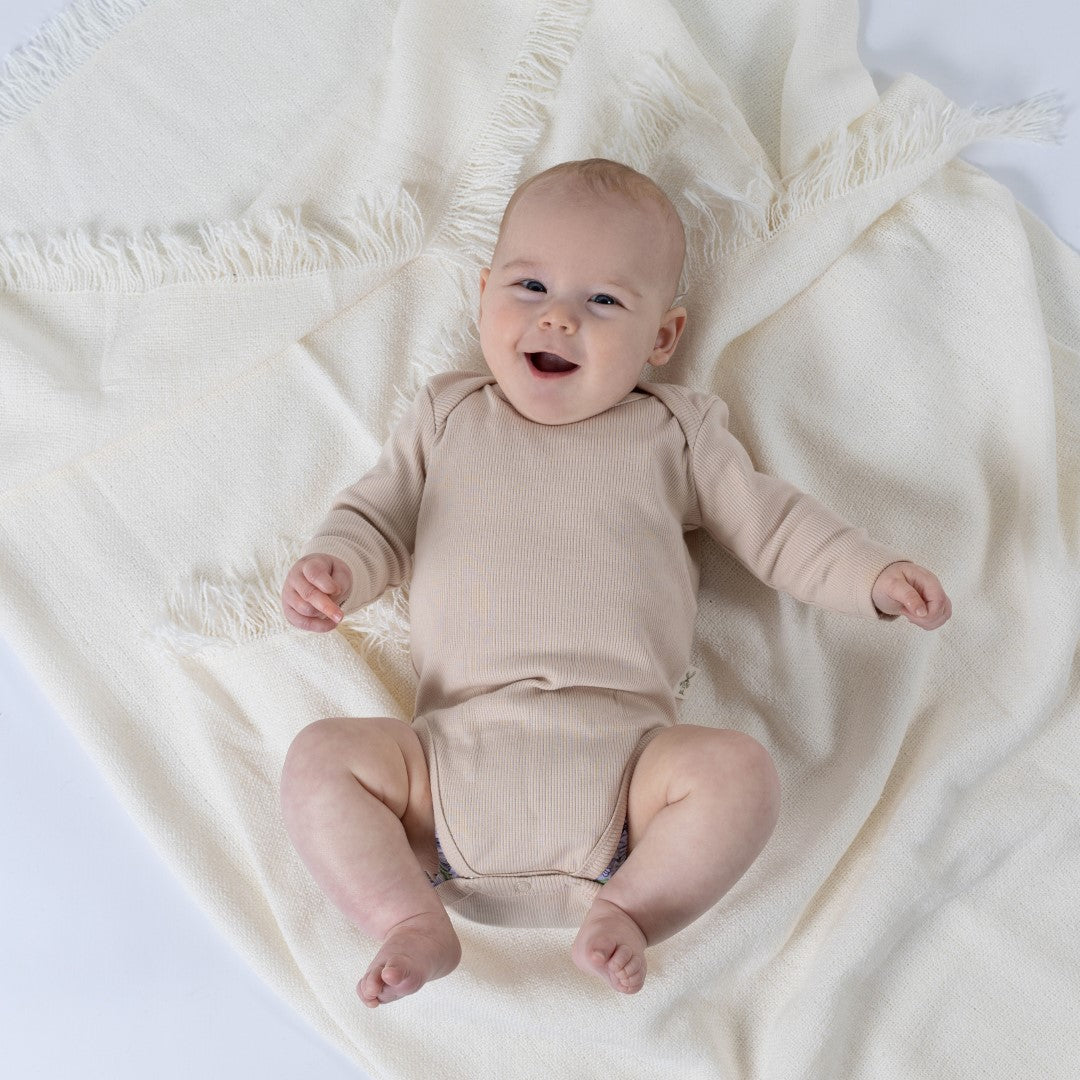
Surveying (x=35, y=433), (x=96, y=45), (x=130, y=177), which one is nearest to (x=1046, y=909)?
(x=35, y=433)

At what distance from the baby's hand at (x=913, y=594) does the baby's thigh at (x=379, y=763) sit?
55cm

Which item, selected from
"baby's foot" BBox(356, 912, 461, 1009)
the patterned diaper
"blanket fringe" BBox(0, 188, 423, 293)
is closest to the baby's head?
"blanket fringe" BBox(0, 188, 423, 293)

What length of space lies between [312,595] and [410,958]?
1.30 feet

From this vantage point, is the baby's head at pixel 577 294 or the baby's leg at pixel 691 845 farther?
the baby's head at pixel 577 294

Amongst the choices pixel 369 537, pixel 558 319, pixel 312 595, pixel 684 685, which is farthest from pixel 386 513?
pixel 684 685

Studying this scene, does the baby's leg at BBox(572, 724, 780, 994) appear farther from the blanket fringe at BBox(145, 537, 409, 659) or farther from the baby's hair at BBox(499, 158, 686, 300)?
the baby's hair at BBox(499, 158, 686, 300)

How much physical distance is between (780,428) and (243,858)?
889 mm

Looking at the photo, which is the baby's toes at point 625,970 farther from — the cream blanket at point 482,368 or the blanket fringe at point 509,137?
the blanket fringe at point 509,137

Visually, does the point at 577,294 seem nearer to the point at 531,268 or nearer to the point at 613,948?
the point at 531,268

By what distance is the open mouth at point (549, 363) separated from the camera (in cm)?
144

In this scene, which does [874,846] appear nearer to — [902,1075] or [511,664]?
[902,1075]

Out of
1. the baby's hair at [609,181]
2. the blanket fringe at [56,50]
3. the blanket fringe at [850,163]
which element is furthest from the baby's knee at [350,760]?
the blanket fringe at [56,50]

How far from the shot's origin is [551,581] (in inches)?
54.4

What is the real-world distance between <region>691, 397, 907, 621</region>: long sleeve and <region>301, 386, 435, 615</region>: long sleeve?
345mm
